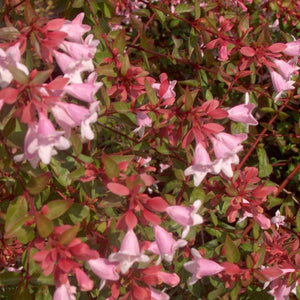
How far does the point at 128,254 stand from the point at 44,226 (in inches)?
8.6

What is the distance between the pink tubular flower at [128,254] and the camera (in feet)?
3.60

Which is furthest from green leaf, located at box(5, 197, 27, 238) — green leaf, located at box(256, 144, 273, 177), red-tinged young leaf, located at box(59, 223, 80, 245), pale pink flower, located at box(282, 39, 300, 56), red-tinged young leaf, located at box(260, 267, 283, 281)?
green leaf, located at box(256, 144, 273, 177)

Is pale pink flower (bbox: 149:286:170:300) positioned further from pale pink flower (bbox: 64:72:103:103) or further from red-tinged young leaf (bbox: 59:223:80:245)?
pale pink flower (bbox: 64:72:103:103)

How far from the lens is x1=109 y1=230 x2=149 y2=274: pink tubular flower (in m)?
1.10

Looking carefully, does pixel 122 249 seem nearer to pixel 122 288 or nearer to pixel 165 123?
pixel 122 288

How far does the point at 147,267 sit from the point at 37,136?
497 mm

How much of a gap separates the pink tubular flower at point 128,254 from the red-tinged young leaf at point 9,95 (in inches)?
17.4

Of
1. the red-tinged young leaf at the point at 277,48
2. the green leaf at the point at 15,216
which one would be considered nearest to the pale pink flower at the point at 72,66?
the green leaf at the point at 15,216

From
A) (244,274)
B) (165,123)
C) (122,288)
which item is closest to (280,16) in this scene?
(165,123)

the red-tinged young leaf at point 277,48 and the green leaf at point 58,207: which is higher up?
the red-tinged young leaf at point 277,48

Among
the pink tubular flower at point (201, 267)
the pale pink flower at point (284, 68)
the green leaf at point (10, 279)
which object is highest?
the pale pink flower at point (284, 68)

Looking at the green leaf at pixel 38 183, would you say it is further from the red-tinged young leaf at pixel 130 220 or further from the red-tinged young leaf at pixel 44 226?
the red-tinged young leaf at pixel 130 220

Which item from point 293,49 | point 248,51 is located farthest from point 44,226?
point 293,49

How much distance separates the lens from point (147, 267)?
4.06ft
